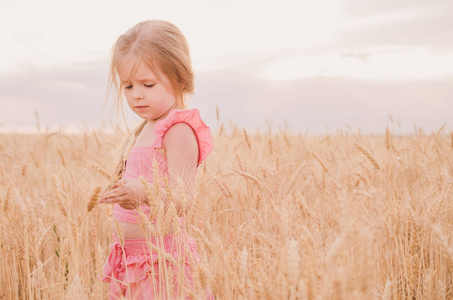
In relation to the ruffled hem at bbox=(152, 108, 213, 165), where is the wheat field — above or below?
below

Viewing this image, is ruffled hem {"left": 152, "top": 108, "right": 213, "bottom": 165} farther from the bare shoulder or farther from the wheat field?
the wheat field

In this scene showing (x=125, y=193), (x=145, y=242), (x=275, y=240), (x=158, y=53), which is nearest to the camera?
(x=125, y=193)

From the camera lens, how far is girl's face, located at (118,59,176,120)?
1.49 m

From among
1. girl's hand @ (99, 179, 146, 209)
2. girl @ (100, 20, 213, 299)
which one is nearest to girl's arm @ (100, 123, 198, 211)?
girl @ (100, 20, 213, 299)

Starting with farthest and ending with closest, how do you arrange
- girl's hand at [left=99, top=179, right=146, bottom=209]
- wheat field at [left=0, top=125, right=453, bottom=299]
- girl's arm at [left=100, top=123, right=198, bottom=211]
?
girl's arm at [left=100, top=123, right=198, bottom=211], girl's hand at [left=99, top=179, right=146, bottom=209], wheat field at [left=0, top=125, right=453, bottom=299]

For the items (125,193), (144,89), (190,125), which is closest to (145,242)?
(125,193)

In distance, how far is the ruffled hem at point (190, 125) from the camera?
1.43 metres

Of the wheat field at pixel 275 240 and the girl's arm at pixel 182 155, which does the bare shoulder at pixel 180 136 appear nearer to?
the girl's arm at pixel 182 155

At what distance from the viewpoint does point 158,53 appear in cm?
155

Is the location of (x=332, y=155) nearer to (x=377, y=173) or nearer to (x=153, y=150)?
(x=377, y=173)

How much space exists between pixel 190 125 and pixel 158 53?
1.14 feet

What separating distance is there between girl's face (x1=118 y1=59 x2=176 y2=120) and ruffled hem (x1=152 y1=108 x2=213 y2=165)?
9 cm

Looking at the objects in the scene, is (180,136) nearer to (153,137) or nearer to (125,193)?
(153,137)

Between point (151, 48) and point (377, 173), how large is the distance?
118 cm
